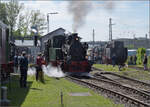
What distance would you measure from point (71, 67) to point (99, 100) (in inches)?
444

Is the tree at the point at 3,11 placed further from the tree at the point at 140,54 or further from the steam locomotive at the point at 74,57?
the steam locomotive at the point at 74,57

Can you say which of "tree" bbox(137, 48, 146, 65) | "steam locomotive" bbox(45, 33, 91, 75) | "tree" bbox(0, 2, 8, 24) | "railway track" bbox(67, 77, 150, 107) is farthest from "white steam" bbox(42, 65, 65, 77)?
"tree" bbox(0, 2, 8, 24)

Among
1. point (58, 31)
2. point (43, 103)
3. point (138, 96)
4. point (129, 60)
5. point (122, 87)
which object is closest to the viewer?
point (43, 103)

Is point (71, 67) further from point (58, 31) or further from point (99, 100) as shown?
point (58, 31)

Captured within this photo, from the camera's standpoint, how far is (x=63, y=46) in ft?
82.8

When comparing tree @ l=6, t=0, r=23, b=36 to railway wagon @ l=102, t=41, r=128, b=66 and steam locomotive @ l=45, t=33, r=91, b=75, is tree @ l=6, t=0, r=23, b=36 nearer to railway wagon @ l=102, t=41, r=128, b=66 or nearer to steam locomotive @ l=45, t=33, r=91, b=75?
railway wagon @ l=102, t=41, r=128, b=66

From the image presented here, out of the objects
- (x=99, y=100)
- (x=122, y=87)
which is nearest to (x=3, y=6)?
(x=122, y=87)

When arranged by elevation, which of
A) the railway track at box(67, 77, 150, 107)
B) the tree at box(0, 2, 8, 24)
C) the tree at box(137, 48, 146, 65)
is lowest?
the railway track at box(67, 77, 150, 107)

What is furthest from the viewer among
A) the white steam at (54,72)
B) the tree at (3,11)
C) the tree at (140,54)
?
the tree at (3,11)

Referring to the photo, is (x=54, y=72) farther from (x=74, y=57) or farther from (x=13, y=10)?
(x=13, y=10)

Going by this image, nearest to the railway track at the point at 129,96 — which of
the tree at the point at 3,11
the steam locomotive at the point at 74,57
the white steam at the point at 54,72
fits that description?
the steam locomotive at the point at 74,57

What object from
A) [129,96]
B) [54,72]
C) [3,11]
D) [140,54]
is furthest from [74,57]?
[3,11]

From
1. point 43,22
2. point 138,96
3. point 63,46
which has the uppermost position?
point 43,22

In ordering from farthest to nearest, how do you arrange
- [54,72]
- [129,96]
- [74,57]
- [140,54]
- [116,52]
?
1. [116,52]
2. [140,54]
3. [54,72]
4. [74,57]
5. [129,96]
